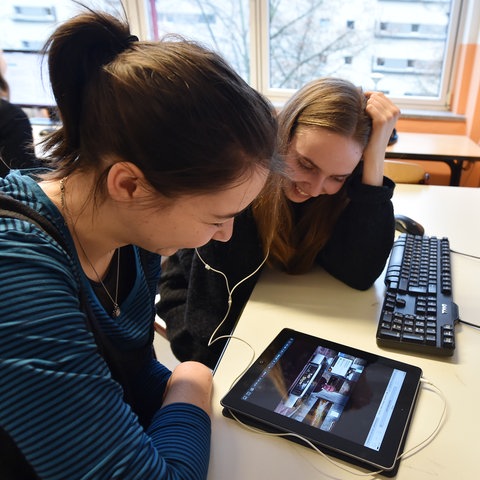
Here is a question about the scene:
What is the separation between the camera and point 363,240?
1.14m

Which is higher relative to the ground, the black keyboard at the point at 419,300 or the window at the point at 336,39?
the window at the point at 336,39

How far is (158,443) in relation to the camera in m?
0.62

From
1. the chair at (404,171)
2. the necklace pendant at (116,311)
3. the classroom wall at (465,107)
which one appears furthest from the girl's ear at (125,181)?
the classroom wall at (465,107)

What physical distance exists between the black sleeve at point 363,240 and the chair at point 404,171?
0.88m

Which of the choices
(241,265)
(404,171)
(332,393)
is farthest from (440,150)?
(332,393)

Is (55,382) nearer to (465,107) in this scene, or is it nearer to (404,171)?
(404,171)

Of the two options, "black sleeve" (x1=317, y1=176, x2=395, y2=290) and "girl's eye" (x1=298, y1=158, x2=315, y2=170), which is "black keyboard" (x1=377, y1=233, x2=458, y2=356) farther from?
"girl's eye" (x1=298, y1=158, x2=315, y2=170)

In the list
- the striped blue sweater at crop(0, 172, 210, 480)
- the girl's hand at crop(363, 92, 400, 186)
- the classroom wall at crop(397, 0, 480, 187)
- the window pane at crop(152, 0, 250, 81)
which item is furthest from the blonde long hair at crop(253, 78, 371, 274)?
the window pane at crop(152, 0, 250, 81)

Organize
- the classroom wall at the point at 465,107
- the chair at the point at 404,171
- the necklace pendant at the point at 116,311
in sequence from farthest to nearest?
1. the classroom wall at the point at 465,107
2. the chair at the point at 404,171
3. the necklace pendant at the point at 116,311

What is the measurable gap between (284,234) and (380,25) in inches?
95.1

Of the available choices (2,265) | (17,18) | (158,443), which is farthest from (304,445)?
(17,18)

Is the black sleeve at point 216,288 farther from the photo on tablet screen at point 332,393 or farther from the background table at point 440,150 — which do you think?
the background table at point 440,150

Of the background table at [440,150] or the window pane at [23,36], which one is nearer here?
the background table at [440,150]

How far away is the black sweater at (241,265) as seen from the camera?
43.1 inches
